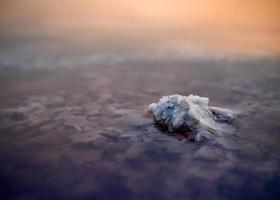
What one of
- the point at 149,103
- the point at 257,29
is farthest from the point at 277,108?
the point at 257,29

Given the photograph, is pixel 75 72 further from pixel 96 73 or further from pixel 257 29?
pixel 257 29

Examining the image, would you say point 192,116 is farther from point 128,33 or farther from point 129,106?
point 128,33

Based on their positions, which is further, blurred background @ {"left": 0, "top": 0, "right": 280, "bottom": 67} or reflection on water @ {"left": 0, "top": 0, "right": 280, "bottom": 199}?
blurred background @ {"left": 0, "top": 0, "right": 280, "bottom": 67}

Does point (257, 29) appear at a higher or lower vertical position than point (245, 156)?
higher

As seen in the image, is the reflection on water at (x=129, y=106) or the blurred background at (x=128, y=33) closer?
the reflection on water at (x=129, y=106)
